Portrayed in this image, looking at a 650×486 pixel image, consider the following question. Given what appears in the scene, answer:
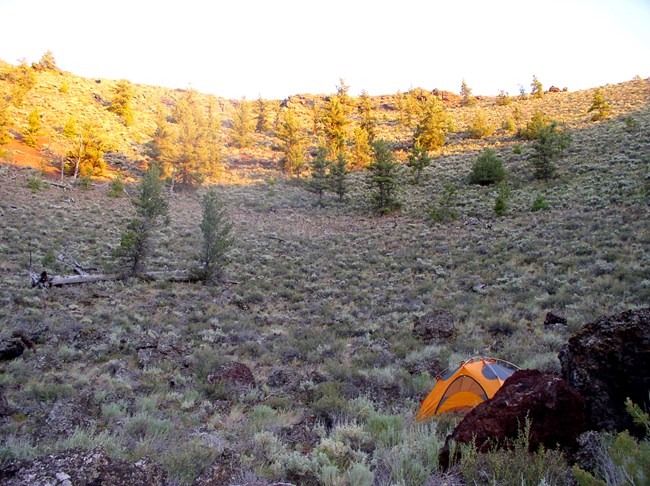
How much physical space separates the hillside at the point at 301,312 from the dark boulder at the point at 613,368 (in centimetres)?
172

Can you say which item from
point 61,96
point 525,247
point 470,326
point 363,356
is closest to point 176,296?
point 363,356

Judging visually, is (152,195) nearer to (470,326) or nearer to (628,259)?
(470,326)

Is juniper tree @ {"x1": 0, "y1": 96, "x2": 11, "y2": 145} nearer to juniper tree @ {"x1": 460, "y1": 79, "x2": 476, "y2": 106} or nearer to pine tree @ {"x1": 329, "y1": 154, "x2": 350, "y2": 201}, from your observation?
pine tree @ {"x1": 329, "y1": 154, "x2": 350, "y2": 201}

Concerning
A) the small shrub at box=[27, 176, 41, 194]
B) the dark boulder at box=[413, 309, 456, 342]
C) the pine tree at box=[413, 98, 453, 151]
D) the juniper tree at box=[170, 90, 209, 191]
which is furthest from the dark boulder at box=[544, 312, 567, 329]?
the pine tree at box=[413, 98, 453, 151]

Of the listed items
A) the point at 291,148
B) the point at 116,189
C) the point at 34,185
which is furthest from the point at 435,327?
the point at 291,148

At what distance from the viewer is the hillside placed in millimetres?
4688

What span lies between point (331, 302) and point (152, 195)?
9108 millimetres

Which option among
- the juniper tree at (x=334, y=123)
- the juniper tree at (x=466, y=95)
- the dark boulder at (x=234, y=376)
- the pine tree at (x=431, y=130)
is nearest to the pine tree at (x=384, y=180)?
the pine tree at (x=431, y=130)

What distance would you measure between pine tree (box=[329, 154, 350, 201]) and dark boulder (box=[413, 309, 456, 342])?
22.9m

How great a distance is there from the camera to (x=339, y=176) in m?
32.6

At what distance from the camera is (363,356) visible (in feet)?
31.2

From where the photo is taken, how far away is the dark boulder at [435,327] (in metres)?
10.4

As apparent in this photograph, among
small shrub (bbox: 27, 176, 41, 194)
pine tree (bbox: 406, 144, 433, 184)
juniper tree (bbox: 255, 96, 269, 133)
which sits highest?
juniper tree (bbox: 255, 96, 269, 133)

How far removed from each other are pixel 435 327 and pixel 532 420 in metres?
7.09
